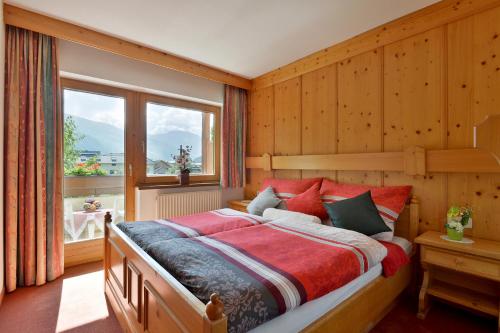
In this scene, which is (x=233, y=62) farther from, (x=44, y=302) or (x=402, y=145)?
(x=44, y=302)

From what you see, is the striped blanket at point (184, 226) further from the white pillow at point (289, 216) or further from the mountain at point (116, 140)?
the mountain at point (116, 140)

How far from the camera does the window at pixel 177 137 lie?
3430mm

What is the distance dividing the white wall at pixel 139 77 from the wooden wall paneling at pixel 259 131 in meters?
0.46

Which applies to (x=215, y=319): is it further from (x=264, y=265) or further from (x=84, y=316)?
(x=84, y=316)

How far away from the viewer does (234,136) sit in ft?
13.0

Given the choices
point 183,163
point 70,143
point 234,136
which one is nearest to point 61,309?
point 70,143

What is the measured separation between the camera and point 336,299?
1441 millimetres

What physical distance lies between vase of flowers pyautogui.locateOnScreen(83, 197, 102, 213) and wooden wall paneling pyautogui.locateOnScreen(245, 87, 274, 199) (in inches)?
84.6

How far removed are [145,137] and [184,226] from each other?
1.68 m

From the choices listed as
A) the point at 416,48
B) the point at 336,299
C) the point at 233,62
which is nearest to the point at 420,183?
the point at 416,48

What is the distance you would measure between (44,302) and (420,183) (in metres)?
3.47

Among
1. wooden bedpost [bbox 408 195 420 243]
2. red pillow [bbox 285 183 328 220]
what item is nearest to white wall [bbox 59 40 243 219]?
red pillow [bbox 285 183 328 220]

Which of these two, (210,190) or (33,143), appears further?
(210,190)

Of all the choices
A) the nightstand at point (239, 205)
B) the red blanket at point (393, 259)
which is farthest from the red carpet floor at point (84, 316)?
the nightstand at point (239, 205)
